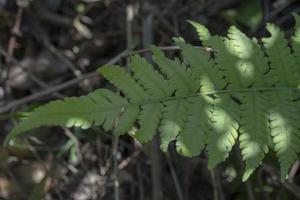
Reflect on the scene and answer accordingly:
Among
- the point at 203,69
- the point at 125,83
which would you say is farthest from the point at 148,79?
the point at 203,69

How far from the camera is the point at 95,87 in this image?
109 inches

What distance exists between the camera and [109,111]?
1449 mm

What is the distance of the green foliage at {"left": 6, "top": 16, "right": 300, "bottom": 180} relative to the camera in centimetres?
142

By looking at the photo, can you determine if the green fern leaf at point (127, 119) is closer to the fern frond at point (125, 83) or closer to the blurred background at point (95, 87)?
the fern frond at point (125, 83)

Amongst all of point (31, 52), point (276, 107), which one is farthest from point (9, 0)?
point (276, 107)

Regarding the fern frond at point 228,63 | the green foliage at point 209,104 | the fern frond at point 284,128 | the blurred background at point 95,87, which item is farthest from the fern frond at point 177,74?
the blurred background at point 95,87

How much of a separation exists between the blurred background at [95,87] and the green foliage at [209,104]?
618 millimetres

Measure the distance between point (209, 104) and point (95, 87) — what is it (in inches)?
53.9

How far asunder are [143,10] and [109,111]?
1.43 meters

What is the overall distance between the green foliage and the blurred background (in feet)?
2.03

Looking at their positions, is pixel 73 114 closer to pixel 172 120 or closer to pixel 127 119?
pixel 127 119

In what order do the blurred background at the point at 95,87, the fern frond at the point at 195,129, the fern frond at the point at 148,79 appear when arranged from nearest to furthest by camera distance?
the fern frond at the point at 195,129
the fern frond at the point at 148,79
the blurred background at the point at 95,87

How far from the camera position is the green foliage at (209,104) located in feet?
4.64

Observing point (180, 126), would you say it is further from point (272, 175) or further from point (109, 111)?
point (272, 175)
